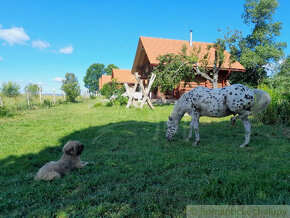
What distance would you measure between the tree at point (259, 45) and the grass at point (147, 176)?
17330 millimetres

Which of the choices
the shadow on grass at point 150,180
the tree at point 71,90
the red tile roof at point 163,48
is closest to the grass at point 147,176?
the shadow on grass at point 150,180

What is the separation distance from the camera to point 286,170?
11.1 feet

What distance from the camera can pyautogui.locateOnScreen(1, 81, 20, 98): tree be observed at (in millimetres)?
16500

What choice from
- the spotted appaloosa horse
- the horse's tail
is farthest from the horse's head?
the horse's tail

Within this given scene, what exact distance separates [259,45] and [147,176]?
26.0m

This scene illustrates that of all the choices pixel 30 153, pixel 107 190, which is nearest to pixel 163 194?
pixel 107 190

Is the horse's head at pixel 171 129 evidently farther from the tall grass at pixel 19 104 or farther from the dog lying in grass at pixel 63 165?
the tall grass at pixel 19 104

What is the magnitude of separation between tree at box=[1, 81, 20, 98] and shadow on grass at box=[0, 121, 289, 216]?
14215mm

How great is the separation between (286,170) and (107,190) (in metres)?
3.24

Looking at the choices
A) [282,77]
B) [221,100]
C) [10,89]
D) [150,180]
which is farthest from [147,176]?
[282,77]

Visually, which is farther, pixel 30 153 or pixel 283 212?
pixel 30 153

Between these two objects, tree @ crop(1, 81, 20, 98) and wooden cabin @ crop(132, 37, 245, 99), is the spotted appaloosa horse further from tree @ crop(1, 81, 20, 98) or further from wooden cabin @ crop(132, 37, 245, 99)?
tree @ crop(1, 81, 20, 98)

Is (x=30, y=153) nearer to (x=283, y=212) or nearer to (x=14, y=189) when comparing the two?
(x=14, y=189)

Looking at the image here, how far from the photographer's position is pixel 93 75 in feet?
262
